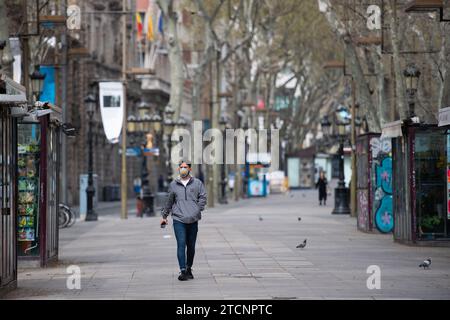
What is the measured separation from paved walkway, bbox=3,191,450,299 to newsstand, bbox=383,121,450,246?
22.9 inches

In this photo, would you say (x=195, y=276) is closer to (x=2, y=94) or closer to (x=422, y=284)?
(x=422, y=284)

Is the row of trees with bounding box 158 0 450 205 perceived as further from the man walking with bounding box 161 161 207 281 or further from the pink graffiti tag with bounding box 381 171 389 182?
the man walking with bounding box 161 161 207 281

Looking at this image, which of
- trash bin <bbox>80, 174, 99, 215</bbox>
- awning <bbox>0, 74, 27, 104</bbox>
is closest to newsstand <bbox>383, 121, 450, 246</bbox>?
awning <bbox>0, 74, 27, 104</bbox>

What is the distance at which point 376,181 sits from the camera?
31.3 metres

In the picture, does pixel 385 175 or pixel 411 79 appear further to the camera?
pixel 411 79

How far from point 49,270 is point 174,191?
290 centimetres

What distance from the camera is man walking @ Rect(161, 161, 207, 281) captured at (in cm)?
1877

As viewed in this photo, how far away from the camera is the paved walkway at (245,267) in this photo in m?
16.3

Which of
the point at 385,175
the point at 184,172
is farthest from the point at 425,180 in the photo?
the point at 184,172

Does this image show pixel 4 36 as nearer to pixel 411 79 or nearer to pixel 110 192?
pixel 411 79

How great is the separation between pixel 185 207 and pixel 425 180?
336 inches

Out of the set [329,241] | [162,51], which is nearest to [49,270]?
[329,241]

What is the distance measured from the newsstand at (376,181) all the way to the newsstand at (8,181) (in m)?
14.9

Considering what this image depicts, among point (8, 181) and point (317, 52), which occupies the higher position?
point (317, 52)
